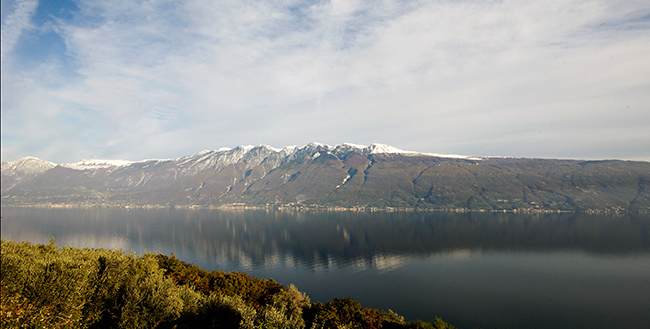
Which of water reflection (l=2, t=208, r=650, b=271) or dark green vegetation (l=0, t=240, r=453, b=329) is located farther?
water reflection (l=2, t=208, r=650, b=271)

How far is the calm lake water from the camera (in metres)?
70.4

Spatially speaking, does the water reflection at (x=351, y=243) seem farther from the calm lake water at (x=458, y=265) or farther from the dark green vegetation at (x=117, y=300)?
the dark green vegetation at (x=117, y=300)

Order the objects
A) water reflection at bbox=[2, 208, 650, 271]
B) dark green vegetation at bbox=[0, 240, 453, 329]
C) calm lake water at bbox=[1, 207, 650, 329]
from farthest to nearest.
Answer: water reflection at bbox=[2, 208, 650, 271] < calm lake water at bbox=[1, 207, 650, 329] < dark green vegetation at bbox=[0, 240, 453, 329]

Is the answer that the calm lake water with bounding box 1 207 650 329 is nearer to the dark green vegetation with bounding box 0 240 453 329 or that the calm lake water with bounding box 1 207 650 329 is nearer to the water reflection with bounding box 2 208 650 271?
the water reflection with bounding box 2 208 650 271

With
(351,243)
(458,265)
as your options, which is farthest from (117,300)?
(351,243)

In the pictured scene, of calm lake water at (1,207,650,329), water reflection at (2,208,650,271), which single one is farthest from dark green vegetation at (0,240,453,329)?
water reflection at (2,208,650,271)

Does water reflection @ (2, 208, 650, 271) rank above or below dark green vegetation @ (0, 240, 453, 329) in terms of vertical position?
below

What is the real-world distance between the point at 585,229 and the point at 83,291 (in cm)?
23522

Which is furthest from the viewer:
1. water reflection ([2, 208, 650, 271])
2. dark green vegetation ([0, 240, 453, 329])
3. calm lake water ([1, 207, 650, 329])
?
water reflection ([2, 208, 650, 271])

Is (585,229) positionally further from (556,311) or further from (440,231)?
(556,311)

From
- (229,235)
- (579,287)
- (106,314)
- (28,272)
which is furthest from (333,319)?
(229,235)

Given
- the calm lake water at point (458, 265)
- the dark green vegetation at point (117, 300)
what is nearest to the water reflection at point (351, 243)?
the calm lake water at point (458, 265)

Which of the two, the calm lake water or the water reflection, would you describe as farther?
the water reflection

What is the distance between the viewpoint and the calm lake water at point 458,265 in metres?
70.4
